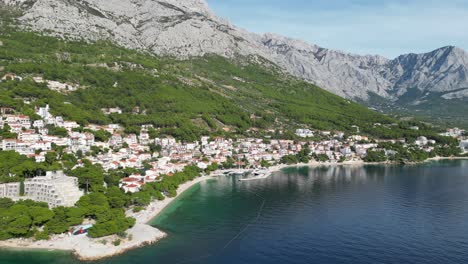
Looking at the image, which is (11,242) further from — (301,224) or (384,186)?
(384,186)

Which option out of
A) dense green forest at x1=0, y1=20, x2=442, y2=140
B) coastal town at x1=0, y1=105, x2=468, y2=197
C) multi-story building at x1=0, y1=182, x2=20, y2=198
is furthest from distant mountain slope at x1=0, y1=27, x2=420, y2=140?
multi-story building at x1=0, y1=182, x2=20, y2=198

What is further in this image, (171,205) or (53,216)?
(171,205)

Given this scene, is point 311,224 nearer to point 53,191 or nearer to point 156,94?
point 53,191

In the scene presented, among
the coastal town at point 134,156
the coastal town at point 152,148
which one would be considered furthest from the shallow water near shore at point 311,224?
the coastal town at point 152,148

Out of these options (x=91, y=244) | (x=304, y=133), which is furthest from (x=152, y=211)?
(x=304, y=133)

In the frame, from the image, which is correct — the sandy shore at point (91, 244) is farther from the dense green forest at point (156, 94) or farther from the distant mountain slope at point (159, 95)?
the distant mountain slope at point (159, 95)

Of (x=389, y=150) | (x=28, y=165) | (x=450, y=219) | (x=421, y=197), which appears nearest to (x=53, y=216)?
(x=28, y=165)

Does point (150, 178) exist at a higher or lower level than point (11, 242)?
higher

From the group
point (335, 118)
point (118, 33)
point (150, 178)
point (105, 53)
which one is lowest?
point (150, 178)

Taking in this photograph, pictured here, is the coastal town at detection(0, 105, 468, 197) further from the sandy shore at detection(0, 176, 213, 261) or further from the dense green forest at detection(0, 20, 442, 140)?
the sandy shore at detection(0, 176, 213, 261)
